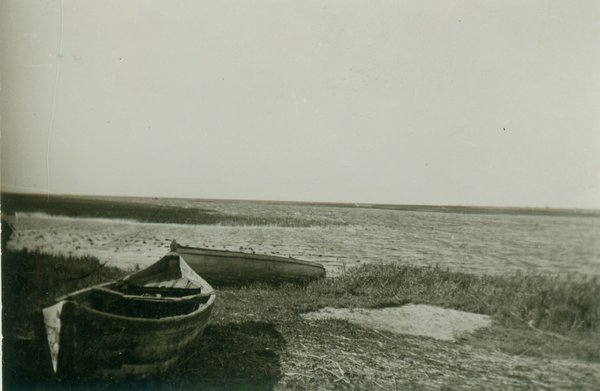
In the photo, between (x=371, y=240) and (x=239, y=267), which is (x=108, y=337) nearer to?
(x=239, y=267)

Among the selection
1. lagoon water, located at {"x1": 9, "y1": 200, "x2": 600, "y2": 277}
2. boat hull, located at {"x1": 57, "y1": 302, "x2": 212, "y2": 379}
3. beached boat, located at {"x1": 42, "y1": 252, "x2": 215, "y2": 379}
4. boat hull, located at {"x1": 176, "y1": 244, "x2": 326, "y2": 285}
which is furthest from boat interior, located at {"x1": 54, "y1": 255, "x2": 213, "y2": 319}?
lagoon water, located at {"x1": 9, "y1": 200, "x2": 600, "y2": 277}

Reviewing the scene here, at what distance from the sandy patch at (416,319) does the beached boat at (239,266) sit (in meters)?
1.57

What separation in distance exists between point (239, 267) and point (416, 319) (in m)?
3.48

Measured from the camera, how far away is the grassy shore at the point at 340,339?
3.78 metres

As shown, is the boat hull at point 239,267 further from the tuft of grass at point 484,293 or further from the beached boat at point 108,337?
the beached boat at point 108,337

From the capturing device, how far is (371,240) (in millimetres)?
11242

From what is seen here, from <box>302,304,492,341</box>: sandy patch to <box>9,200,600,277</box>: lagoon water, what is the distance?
1308 mm

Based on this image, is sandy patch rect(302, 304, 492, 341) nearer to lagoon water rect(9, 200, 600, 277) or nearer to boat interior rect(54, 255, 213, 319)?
lagoon water rect(9, 200, 600, 277)

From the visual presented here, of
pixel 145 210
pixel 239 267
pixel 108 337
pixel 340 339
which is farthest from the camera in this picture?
pixel 145 210

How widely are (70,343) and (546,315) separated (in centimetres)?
569

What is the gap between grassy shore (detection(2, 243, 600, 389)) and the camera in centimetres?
378

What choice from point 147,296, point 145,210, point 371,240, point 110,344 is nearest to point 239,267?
point 147,296

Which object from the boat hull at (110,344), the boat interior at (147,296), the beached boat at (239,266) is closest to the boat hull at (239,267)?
the beached boat at (239,266)

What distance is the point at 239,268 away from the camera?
6938mm
